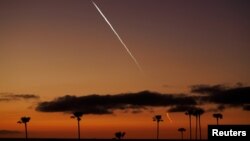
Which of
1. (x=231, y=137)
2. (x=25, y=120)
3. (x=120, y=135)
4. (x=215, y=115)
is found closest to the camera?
(x=231, y=137)

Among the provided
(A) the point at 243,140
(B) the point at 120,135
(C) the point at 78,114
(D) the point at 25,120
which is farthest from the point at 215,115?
(A) the point at 243,140

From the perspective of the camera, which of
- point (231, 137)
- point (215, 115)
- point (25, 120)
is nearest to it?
point (231, 137)

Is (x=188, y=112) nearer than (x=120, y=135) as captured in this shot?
No

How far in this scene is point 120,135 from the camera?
168 metres

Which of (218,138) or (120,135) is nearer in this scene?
(218,138)

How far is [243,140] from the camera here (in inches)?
2842

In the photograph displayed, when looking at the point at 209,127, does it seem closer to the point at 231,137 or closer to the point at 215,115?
the point at 231,137

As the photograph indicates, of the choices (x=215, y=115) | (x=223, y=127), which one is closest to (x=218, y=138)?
(x=223, y=127)

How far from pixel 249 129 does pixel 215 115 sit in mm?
124502

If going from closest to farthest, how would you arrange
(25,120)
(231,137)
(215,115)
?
1. (231,137)
2. (25,120)
3. (215,115)

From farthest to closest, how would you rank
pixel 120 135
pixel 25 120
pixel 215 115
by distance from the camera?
pixel 215 115 < pixel 120 135 < pixel 25 120

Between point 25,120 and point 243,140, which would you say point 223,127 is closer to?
point 243,140

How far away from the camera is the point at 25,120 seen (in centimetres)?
14975

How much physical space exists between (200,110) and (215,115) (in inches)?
228
